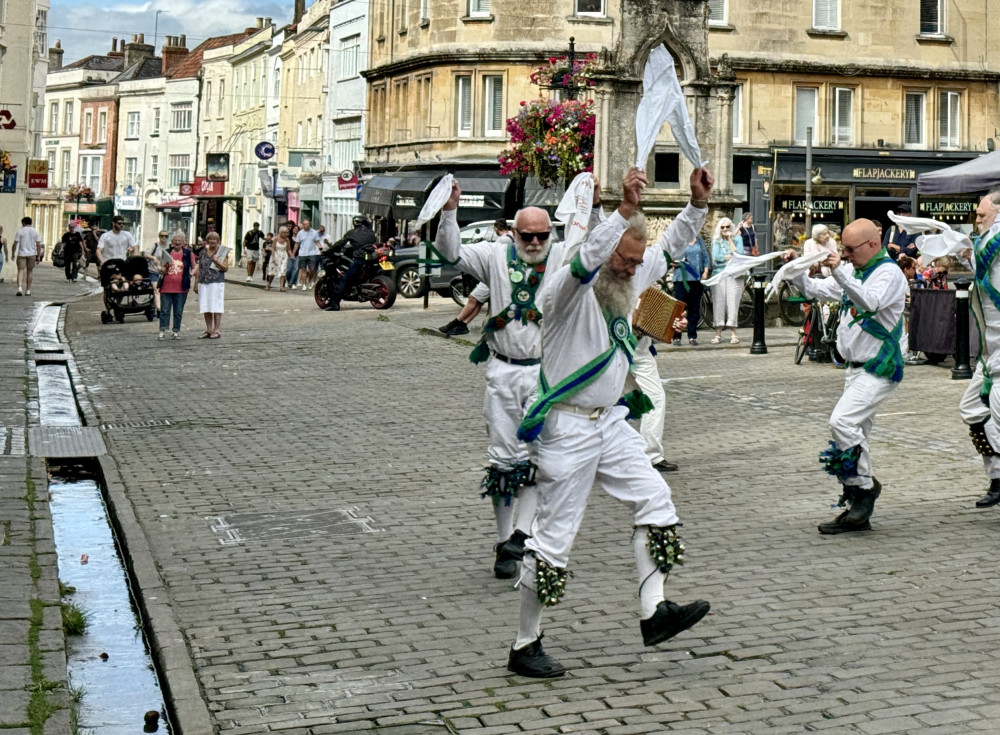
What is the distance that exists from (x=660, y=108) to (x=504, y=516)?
229 centimetres

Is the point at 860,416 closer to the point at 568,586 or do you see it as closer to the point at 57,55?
the point at 568,586

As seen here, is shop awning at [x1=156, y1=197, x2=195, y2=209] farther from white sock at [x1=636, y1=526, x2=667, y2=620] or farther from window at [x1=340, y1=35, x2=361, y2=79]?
white sock at [x1=636, y1=526, x2=667, y2=620]

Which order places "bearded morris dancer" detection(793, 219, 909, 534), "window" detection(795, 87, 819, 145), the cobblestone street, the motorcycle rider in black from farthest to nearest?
1. "window" detection(795, 87, 819, 145)
2. the motorcycle rider in black
3. "bearded morris dancer" detection(793, 219, 909, 534)
4. the cobblestone street

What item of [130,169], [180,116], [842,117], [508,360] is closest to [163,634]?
[508,360]

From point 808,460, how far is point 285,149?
59.6 m

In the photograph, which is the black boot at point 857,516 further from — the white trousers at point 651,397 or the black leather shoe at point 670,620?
the black leather shoe at point 670,620

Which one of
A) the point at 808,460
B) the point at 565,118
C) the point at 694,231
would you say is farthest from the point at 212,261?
the point at 694,231

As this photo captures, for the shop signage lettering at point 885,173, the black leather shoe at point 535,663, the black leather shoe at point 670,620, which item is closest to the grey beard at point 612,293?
the black leather shoe at point 670,620

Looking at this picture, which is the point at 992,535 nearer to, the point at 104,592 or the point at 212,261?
the point at 104,592

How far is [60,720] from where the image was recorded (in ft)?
18.0

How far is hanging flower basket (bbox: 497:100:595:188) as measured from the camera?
29188mm

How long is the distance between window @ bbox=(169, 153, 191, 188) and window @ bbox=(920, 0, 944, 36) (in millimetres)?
51253

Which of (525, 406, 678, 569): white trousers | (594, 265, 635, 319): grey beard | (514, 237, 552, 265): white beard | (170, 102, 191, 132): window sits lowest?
(525, 406, 678, 569): white trousers

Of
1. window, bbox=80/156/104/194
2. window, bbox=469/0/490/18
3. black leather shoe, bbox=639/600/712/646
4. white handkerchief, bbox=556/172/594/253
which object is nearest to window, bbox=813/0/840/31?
window, bbox=469/0/490/18
